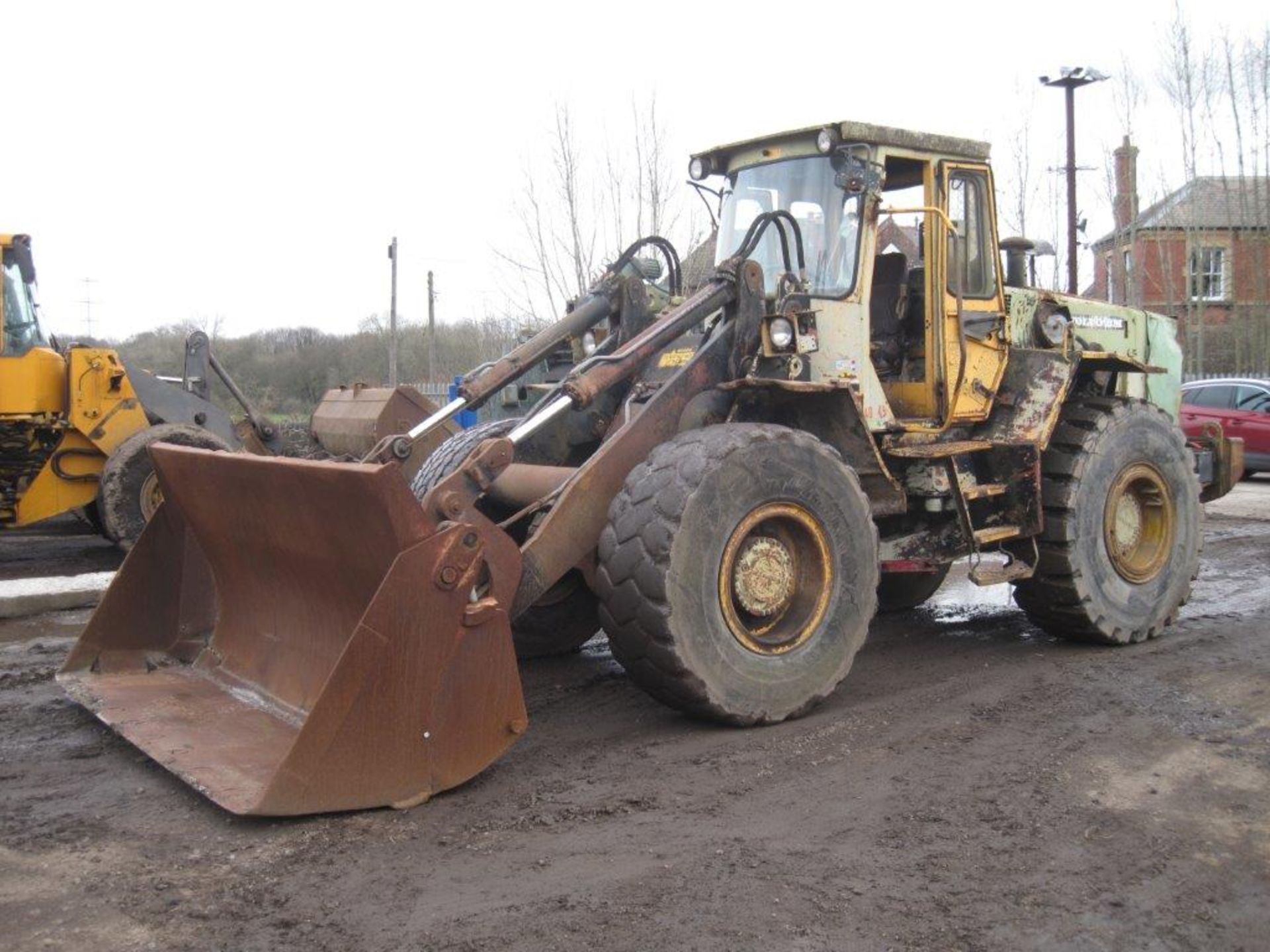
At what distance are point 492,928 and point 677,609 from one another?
5.80 feet

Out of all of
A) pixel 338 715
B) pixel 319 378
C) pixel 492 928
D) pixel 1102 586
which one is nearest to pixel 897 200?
pixel 1102 586

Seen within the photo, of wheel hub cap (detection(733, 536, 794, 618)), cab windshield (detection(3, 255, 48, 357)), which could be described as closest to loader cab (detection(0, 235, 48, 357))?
cab windshield (detection(3, 255, 48, 357))

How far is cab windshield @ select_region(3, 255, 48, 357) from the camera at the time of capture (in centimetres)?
1089

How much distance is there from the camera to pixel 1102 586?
280 inches

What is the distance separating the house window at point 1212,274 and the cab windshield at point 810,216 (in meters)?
32.0

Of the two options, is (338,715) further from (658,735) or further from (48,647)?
(48,647)

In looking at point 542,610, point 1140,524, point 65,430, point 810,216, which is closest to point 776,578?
point 542,610

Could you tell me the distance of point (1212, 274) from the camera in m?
36.2

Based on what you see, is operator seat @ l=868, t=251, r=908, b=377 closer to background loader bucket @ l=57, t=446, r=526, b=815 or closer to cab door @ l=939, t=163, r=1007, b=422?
cab door @ l=939, t=163, r=1007, b=422

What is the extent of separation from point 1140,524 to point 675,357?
3.28m

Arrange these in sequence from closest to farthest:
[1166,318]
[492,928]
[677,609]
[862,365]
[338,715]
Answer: [492,928] < [338,715] < [677,609] < [862,365] < [1166,318]

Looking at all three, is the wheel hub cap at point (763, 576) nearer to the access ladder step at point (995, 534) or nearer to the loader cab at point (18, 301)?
the access ladder step at point (995, 534)

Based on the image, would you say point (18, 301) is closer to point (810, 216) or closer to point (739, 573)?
point (810, 216)

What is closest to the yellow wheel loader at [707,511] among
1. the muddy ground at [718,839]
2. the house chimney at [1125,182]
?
the muddy ground at [718,839]
